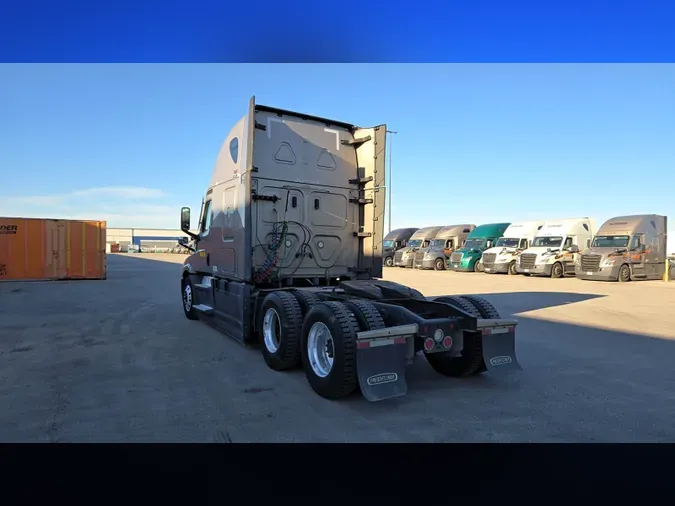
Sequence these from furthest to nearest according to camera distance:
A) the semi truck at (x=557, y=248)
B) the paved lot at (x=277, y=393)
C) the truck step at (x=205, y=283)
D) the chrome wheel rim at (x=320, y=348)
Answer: the semi truck at (x=557, y=248) < the truck step at (x=205, y=283) < the chrome wheel rim at (x=320, y=348) < the paved lot at (x=277, y=393)

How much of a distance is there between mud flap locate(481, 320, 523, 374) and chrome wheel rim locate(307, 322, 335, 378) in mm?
1746

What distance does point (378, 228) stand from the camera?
811 centimetres

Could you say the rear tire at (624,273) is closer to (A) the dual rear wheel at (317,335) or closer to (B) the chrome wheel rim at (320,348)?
A: (A) the dual rear wheel at (317,335)

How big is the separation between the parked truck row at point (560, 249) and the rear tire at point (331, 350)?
20.6 meters

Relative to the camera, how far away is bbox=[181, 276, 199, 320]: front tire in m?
9.80

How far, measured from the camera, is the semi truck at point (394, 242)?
125 feet

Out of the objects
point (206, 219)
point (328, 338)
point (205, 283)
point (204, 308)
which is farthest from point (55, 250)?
point (328, 338)

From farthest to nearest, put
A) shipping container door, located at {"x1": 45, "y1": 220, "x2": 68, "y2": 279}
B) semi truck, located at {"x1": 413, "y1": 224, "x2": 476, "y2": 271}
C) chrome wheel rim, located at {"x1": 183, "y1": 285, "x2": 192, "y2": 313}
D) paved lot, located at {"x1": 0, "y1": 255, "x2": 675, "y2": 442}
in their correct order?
semi truck, located at {"x1": 413, "y1": 224, "x2": 476, "y2": 271} → shipping container door, located at {"x1": 45, "y1": 220, "x2": 68, "y2": 279} → chrome wheel rim, located at {"x1": 183, "y1": 285, "x2": 192, "y2": 313} → paved lot, located at {"x1": 0, "y1": 255, "x2": 675, "y2": 442}

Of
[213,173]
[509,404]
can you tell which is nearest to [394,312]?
[509,404]

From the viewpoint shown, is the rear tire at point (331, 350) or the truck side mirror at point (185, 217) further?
the truck side mirror at point (185, 217)

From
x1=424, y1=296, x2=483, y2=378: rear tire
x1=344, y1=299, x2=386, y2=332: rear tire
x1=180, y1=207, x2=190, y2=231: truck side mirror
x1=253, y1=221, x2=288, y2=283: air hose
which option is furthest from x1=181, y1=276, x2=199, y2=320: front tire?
x1=424, y1=296, x2=483, y2=378: rear tire

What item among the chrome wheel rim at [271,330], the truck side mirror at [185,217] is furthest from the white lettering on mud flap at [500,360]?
the truck side mirror at [185,217]

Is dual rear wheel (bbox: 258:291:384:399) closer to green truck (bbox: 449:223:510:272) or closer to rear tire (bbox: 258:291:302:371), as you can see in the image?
rear tire (bbox: 258:291:302:371)
